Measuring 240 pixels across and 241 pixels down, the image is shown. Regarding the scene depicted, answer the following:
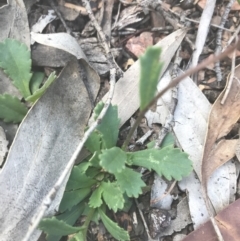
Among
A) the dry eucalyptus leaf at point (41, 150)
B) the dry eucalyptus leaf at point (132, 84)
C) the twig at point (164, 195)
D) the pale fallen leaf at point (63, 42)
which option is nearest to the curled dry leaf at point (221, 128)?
the twig at point (164, 195)

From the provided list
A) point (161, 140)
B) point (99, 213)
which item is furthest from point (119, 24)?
point (99, 213)

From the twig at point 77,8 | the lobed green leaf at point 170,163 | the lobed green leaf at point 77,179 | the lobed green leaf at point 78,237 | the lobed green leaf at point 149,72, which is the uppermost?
the lobed green leaf at point 149,72

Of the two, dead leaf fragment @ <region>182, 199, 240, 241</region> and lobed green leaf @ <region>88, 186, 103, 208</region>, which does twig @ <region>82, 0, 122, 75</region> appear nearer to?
lobed green leaf @ <region>88, 186, 103, 208</region>

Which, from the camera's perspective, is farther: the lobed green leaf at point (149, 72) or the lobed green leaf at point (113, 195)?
the lobed green leaf at point (113, 195)

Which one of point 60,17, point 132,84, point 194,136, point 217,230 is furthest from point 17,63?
point 217,230

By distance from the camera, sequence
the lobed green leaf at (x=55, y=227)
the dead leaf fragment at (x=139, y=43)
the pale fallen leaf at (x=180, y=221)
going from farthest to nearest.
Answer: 1. the dead leaf fragment at (x=139, y=43)
2. the pale fallen leaf at (x=180, y=221)
3. the lobed green leaf at (x=55, y=227)

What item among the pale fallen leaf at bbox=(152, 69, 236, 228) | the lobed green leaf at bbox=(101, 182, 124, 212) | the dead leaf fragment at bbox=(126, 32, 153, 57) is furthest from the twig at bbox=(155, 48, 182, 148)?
the lobed green leaf at bbox=(101, 182, 124, 212)

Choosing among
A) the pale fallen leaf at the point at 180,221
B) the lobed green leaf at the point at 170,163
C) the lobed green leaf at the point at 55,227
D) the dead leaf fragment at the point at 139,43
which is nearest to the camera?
the lobed green leaf at the point at 55,227

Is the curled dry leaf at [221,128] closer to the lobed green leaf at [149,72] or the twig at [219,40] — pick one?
the twig at [219,40]

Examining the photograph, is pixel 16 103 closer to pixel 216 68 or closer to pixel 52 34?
pixel 52 34
